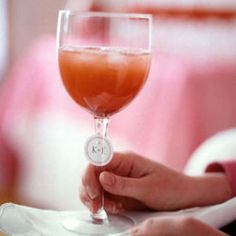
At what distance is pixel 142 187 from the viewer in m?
0.93

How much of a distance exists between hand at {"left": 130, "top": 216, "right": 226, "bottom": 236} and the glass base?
0.08 meters

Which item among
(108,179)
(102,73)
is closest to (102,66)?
(102,73)

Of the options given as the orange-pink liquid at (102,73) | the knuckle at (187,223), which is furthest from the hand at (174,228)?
the orange-pink liquid at (102,73)

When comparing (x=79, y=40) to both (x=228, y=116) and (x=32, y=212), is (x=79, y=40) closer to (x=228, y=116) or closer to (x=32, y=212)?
(x=32, y=212)

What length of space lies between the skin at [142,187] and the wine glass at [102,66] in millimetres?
24

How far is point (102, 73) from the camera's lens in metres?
0.87

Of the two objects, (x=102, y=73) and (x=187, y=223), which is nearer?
(x=187, y=223)

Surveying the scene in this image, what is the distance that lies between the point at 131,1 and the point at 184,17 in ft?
1.24

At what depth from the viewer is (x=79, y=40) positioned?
0.91m

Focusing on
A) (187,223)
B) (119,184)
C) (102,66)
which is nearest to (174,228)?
(187,223)

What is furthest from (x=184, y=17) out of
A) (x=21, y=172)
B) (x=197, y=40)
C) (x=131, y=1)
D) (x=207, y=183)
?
(x=207, y=183)

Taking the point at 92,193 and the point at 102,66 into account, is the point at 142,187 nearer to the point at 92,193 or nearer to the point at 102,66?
the point at 92,193

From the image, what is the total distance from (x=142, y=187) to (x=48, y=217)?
0.16 metres

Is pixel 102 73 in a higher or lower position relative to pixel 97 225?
higher
